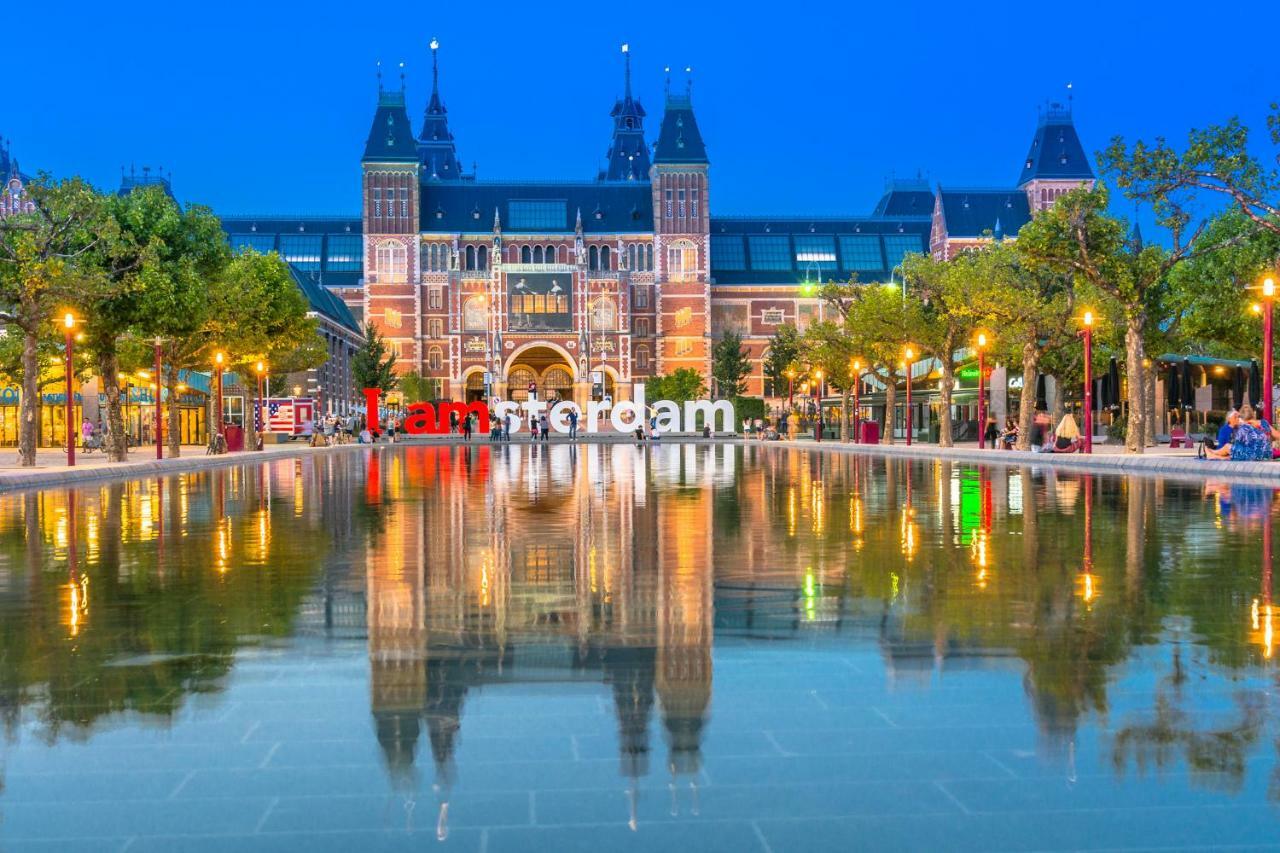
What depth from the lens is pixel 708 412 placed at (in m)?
89.9

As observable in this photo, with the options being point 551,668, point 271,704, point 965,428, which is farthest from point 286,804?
point 965,428

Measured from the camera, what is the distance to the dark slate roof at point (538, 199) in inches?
4769

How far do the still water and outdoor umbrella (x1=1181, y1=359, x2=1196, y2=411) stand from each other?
4158cm

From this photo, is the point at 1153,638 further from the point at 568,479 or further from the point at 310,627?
the point at 568,479

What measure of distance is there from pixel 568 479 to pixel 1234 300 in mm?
25882

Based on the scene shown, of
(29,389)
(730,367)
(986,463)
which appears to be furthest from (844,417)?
(29,389)

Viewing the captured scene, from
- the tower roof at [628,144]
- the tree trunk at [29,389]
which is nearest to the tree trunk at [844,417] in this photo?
the tree trunk at [29,389]

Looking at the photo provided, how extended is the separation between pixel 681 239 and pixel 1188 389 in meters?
72.5

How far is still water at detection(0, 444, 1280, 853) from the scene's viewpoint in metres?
3.91

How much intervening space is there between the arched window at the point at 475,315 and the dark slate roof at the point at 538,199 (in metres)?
6.54

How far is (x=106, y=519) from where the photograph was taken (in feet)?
53.8

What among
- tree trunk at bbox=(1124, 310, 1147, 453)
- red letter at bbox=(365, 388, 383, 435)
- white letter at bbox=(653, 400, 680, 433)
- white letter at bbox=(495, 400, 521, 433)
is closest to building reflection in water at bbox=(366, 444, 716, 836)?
tree trunk at bbox=(1124, 310, 1147, 453)

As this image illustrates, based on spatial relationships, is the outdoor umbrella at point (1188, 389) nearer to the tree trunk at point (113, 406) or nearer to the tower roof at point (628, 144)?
the tree trunk at point (113, 406)

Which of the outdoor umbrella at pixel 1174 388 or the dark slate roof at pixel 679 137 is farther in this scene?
the dark slate roof at pixel 679 137
